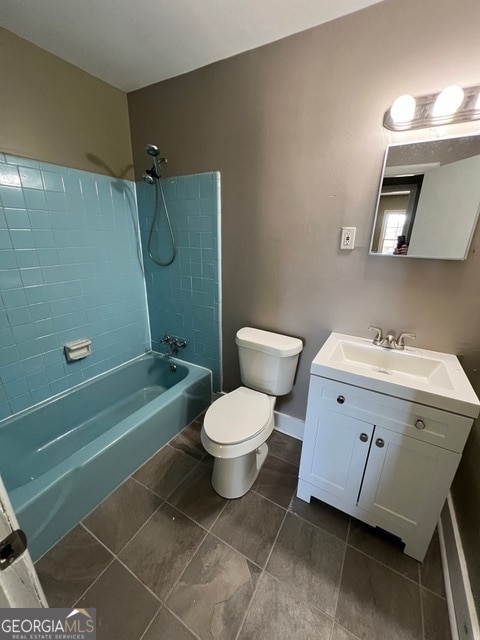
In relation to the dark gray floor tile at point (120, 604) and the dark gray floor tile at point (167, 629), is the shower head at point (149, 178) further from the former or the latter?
the dark gray floor tile at point (167, 629)

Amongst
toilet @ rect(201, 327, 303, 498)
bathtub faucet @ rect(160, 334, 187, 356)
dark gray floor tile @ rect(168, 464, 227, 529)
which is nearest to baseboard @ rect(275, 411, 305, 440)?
toilet @ rect(201, 327, 303, 498)

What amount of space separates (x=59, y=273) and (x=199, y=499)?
1588 mm

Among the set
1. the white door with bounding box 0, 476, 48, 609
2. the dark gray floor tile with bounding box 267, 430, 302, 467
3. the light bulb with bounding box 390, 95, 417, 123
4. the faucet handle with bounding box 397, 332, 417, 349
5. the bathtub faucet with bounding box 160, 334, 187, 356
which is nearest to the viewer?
the white door with bounding box 0, 476, 48, 609

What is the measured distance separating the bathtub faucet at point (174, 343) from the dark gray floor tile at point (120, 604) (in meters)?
1.33

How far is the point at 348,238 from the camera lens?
1325 mm

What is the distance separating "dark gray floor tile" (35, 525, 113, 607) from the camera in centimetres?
98

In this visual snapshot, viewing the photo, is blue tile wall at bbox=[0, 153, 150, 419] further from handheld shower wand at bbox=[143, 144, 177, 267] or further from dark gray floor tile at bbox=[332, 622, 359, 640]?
dark gray floor tile at bbox=[332, 622, 359, 640]

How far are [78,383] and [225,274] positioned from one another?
1.31 meters

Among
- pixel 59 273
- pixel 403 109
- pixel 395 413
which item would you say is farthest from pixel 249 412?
pixel 403 109

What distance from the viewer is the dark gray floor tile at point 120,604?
2.94 feet

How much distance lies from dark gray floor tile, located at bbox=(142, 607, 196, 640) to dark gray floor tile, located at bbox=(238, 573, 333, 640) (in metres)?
0.20

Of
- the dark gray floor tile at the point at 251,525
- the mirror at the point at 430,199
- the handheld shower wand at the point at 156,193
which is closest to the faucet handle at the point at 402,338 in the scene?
the mirror at the point at 430,199

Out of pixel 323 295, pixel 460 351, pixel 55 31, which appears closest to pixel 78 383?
pixel 323 295

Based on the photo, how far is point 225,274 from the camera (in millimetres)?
1757
